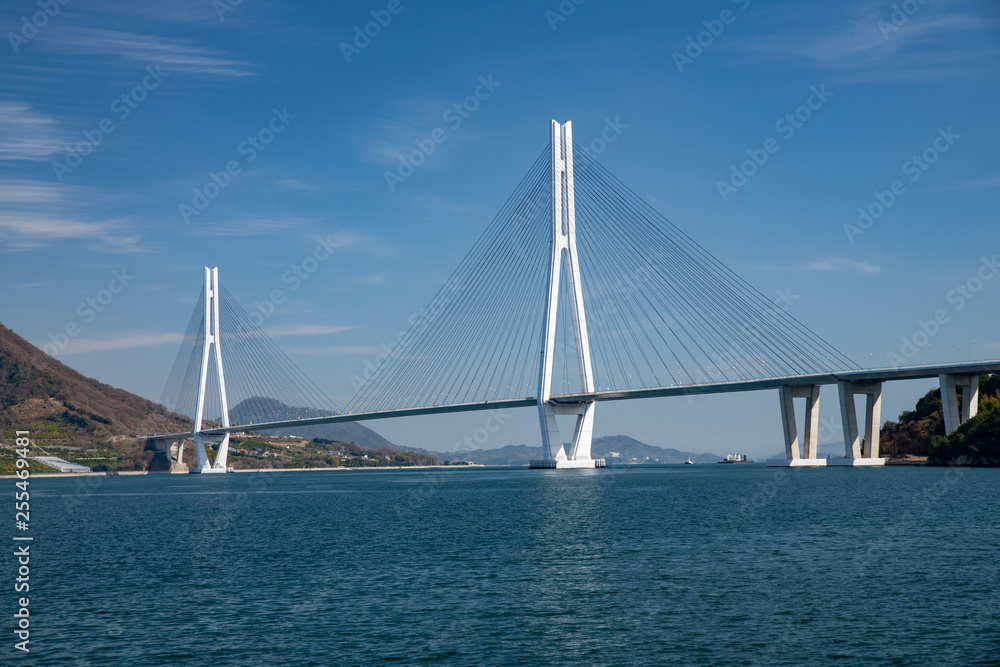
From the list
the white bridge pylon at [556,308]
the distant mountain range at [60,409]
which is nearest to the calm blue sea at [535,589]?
the white bridge pylon at [556,308]

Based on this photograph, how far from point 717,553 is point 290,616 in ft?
44.7

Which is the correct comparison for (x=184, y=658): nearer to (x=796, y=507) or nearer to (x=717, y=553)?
(x=717, y=553)

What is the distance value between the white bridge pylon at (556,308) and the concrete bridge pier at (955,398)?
3090cm

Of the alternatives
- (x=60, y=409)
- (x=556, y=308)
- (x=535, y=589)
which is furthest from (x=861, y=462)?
(x=60, y=409)

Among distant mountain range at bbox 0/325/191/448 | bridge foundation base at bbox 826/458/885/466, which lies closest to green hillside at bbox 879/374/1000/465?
bridge foundation base at bbox 826/458/885/466

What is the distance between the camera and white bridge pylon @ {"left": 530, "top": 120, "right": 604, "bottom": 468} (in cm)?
7150

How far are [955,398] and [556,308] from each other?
120 ft

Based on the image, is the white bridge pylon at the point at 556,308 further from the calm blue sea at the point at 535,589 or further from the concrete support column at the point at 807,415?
the calm blue sea at the point at 535,589

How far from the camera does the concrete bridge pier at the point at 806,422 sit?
267 ft

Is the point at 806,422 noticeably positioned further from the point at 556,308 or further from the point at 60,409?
the point at 60,409

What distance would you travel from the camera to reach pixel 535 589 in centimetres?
2150

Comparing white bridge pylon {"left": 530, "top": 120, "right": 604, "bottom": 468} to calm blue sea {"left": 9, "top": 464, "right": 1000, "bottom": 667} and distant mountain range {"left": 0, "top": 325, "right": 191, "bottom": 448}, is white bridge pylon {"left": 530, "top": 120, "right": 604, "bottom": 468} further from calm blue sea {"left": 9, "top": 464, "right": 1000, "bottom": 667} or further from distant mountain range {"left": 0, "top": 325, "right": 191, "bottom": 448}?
distant mountain range {"left": 0, "top": 325, "right": 191, "bottom": 448}

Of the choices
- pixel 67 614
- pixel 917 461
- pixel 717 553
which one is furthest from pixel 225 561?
pixel 917 461

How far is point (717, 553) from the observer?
26.5 m
